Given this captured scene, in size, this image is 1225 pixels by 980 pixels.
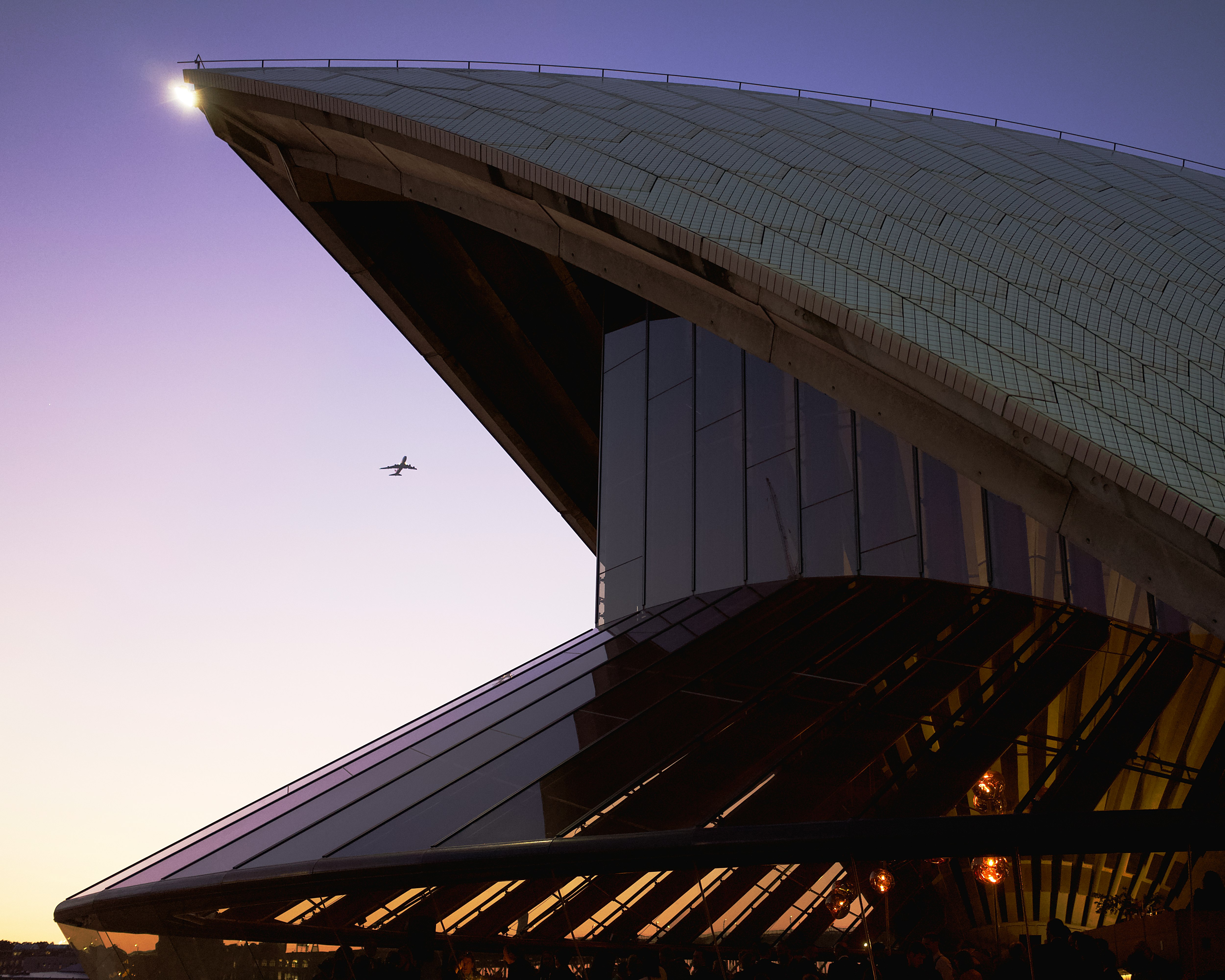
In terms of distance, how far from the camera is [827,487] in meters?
13.4

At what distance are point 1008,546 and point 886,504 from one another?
2.03m

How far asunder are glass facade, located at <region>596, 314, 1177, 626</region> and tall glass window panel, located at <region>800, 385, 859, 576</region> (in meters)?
0.02

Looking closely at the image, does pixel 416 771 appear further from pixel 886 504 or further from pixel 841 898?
pixel 886 504

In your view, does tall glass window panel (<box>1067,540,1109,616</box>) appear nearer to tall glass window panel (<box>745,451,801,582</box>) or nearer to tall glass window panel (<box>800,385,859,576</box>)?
tall glass window panel (<box>800,385,859,576</box>)

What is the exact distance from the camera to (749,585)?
563 inches

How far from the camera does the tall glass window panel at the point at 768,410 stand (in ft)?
47.3

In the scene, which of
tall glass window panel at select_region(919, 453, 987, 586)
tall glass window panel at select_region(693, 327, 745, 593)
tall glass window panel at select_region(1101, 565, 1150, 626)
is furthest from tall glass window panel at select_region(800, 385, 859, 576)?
tall glass window panel at select_region(1101, 565, 1150, 626)

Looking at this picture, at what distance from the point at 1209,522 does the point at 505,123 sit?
8.93 m

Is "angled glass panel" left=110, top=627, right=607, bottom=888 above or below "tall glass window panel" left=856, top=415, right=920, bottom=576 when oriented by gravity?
below

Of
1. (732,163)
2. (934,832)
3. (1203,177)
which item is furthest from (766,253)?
(1203,177)

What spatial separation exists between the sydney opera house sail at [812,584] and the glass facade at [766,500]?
63 mm

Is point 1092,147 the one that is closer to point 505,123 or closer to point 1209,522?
point 505,123

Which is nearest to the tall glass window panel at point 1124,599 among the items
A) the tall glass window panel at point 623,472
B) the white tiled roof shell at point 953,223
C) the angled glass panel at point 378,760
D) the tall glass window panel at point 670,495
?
the white tiled roof shell at point 953,223

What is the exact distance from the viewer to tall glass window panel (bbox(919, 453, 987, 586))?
11047 millimetres
